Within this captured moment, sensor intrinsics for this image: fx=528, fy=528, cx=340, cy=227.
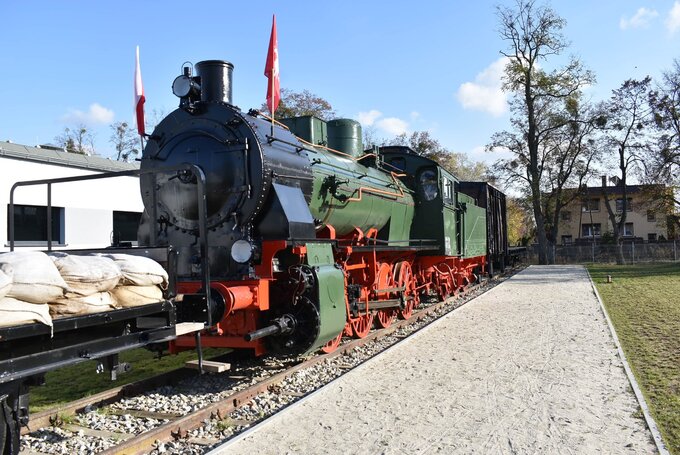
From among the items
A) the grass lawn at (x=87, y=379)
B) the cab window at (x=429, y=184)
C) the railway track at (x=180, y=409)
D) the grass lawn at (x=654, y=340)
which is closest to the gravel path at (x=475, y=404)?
the grass lawn at (x=654, y=340)

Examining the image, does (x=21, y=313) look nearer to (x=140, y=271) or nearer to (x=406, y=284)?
(x=140, y=271)

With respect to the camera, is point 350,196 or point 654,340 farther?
point 654,340

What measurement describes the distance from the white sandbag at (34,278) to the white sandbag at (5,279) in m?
0.03

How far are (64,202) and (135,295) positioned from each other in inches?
634

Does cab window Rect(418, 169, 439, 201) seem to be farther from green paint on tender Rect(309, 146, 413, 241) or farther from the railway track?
the railway track

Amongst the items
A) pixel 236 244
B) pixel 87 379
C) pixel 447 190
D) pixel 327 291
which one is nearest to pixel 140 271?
pixel 236 244

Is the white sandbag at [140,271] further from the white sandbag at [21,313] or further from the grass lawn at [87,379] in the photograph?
the grass lawn at [87,379]

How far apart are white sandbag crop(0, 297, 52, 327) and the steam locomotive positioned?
6 cm

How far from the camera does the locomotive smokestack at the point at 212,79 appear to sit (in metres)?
7.07

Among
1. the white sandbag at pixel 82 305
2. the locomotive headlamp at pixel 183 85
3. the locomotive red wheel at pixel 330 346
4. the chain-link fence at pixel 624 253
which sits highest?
the locomotive headlamp at pixel 183 85

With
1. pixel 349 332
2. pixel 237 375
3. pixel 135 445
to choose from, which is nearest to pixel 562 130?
pixel 349 332

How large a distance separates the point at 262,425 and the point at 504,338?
584 centimetres

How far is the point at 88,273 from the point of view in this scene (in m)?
3.49

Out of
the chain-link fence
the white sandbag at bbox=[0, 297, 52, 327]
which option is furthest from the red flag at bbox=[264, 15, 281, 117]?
the chain-link fence
